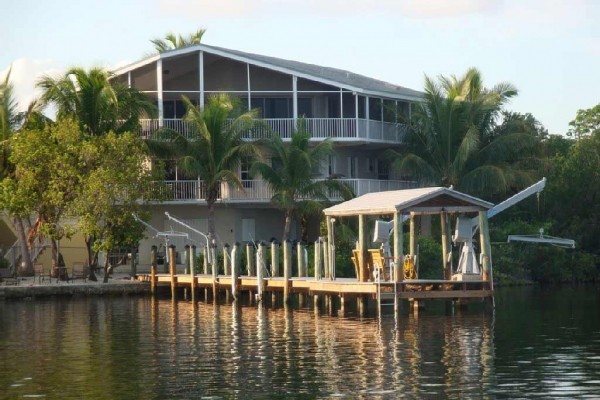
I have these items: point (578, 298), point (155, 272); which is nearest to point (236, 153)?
point (155, 272)

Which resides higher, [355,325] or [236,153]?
[236,153]

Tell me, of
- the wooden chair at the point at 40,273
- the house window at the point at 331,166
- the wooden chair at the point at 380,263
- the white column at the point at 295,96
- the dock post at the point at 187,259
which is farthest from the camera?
the house window at the point at 331,166

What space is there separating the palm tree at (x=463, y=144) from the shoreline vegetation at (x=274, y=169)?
6 cm

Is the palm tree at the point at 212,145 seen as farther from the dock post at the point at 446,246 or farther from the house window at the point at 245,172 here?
the dock post at the point at 446,246

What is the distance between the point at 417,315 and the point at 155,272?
16552 millimetres

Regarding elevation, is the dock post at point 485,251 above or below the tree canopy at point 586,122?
below

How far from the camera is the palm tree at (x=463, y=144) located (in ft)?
182

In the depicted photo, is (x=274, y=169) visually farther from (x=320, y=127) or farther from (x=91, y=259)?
(x=91, y=259)

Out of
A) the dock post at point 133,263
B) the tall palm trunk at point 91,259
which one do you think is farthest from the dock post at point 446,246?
the dock post at point 133,263

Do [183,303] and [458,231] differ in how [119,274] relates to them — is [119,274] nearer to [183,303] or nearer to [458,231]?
[183,303]

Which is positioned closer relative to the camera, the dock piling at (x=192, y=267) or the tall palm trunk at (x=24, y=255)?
the dock piling at (x=192, y=267)

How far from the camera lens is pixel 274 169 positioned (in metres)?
56.0

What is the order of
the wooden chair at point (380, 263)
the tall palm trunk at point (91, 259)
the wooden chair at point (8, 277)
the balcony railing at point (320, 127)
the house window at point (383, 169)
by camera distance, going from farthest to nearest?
the house window at point (383, 169)
the balcony railing at point (320, 127)
the tall palm trunk at point (91, 259)
the wooden chair at point (8, 277)
the wooden chair at point (380, 263)

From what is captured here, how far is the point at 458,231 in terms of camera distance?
127 ft
